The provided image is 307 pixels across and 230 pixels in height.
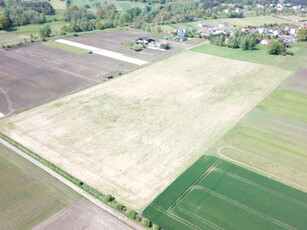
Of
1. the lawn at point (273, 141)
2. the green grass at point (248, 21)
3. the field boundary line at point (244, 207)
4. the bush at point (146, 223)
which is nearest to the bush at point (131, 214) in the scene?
the bush at point (146, 223)

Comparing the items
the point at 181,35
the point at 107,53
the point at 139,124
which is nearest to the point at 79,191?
the point at 139,124

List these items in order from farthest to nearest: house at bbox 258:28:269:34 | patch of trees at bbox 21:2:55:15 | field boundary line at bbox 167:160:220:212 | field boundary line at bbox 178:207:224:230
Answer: patch of trees at bbox 21:2:55:15 < house at bbox 258:28:269:34 < field boundary line at bbox 167:160:220:212 < field boundary line at bbox 178:207:224:230

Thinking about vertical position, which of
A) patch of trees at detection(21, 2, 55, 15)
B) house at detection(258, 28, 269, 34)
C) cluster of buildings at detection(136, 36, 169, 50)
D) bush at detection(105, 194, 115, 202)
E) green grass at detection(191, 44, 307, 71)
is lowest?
bush at detection(105, 194, 115, 202)

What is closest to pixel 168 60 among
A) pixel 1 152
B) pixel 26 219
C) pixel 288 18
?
pixel 1 152

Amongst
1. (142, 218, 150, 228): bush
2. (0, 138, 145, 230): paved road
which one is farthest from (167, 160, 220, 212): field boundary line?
(0, 138, 145, 230): paved road

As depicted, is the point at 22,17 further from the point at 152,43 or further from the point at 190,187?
the point at 190,187

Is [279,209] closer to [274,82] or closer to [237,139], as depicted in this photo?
[237,139]

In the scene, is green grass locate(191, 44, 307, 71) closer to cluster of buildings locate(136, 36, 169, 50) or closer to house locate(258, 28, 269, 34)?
cluster of buildings locate(136, 36, 169, 50)
